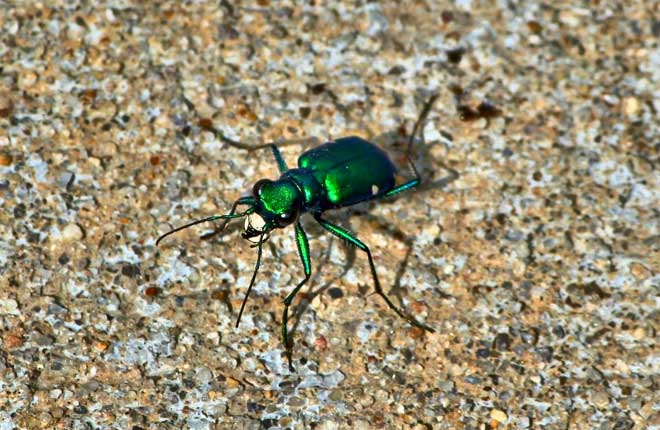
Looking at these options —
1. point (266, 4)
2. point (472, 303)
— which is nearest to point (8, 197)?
point (266, 4)

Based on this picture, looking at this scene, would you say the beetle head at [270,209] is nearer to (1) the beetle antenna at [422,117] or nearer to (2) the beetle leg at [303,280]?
(2) the beetle leg at [303,280]

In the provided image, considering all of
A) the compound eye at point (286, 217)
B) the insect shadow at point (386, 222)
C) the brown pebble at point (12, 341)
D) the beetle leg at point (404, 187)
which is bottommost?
the brown pebble at point (12, 341)

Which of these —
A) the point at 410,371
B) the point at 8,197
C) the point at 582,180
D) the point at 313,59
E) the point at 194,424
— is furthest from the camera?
the point at 313,59

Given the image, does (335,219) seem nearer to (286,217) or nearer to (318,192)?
(318,192)

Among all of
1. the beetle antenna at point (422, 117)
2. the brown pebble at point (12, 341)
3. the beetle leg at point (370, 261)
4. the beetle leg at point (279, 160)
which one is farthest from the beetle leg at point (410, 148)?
the brown pebble at point (12, 341)

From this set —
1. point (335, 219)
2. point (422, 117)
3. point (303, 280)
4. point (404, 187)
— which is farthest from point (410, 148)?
point (303, 280)

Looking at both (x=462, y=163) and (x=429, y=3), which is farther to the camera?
(x=429, y=3)

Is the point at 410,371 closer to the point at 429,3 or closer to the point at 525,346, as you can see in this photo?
the point at 525,346
